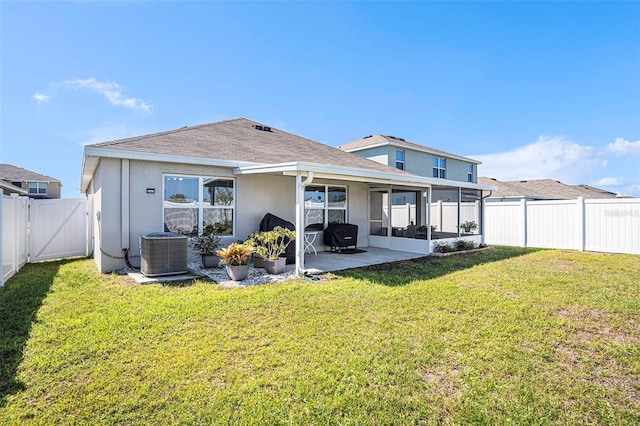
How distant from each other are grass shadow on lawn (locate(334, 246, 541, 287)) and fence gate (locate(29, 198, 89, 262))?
30.8 feet

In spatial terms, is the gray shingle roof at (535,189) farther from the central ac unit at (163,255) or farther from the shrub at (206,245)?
the central ac unit at (163,255)

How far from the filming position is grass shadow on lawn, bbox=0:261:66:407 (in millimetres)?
2971

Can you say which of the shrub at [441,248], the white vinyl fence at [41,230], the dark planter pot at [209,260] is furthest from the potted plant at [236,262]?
the shrub at [441,248]

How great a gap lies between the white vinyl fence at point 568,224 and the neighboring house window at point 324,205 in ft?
23.6

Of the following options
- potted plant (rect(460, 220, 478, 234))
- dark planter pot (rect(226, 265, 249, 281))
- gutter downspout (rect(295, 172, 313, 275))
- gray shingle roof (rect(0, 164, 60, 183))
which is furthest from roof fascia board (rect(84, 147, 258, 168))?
gray shingle roof (rect(0, 164, 60, 183))

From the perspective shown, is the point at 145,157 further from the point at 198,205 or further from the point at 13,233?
the point at 13,233

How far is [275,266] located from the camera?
7.37 m

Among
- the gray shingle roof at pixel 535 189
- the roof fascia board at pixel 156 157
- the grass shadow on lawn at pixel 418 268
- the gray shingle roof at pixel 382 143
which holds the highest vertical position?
the gray shingle roof at pixel 382 143

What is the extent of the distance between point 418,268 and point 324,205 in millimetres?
4243

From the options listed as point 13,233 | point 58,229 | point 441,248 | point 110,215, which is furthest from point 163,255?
point 441,248

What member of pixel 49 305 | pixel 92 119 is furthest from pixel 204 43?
pixel 49 305

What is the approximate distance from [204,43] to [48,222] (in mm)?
7763

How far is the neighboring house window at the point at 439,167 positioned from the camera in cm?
2106

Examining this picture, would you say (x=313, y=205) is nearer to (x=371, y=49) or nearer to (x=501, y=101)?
(x=371, y=49)
